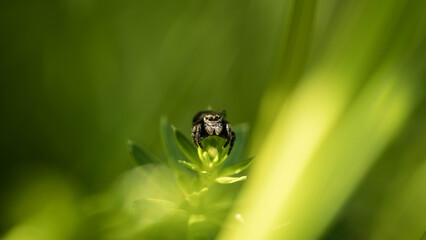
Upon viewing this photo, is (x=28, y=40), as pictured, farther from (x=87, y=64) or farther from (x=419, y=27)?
(x=419, y=27)

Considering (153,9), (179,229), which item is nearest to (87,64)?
(153,9)

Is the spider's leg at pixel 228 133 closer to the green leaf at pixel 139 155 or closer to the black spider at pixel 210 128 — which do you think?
the black spider at pixel 210 128

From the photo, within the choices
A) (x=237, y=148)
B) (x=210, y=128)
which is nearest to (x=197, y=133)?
(x=210, y=128)

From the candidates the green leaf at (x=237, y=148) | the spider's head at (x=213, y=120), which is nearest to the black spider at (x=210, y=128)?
the spider's head at (x=213, y=120)

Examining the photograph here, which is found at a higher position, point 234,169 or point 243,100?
point 243,100

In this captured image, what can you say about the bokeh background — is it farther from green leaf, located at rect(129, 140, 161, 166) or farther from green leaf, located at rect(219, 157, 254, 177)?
green leaf, located at rect(129, 140, 161, 166)

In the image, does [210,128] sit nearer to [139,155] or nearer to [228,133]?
[228,133]

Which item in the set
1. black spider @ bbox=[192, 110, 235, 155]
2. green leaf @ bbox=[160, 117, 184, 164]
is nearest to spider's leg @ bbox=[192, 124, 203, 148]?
black spider @ bbox=[192, 110, 235, 155]
